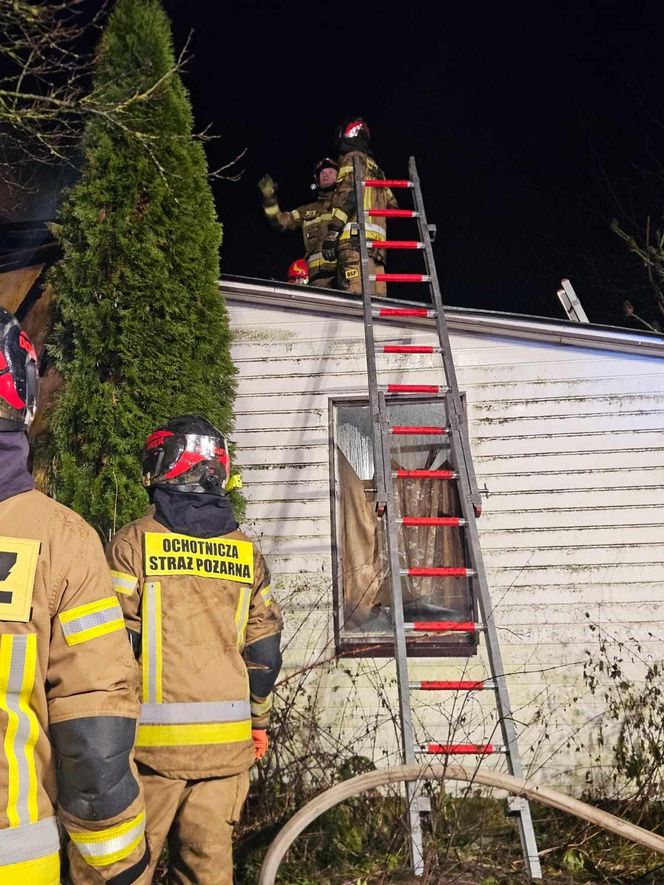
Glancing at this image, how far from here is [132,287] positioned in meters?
5.02

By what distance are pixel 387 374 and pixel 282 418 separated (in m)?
0.88

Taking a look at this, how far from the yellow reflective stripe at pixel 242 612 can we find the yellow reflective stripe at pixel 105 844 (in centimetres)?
138

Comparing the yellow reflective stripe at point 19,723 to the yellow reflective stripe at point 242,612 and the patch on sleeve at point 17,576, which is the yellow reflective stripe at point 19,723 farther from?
the yellow reflective stripe at point 242,612

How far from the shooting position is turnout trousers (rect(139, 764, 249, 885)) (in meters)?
2.69

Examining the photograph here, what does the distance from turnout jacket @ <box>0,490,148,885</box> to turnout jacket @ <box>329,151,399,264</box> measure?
567 cm

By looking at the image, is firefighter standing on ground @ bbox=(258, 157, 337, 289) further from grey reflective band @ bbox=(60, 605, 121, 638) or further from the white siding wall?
grey reflective band @ bbox=(60, 605, 121, 638)

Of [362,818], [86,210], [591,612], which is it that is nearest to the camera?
[362,818]

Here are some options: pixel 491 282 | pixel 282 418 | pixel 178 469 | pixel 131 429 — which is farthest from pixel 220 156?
pixel 178 469

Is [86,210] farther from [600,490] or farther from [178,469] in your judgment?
[600,490]

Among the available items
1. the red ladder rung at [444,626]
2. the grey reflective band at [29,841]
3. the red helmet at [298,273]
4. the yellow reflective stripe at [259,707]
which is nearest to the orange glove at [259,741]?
the yellow reflective stripe at [259,707]

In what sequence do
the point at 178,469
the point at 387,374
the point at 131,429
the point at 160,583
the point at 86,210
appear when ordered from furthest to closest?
the point at 387,374 → the point at 86,210 → the point at 131,429 → the point at 178,469 → the point at 160,583

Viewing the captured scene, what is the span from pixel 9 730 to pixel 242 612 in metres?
1.54

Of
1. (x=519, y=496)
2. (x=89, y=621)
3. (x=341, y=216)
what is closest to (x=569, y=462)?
(x=519, y=496)

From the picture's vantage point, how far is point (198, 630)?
9.39ft
